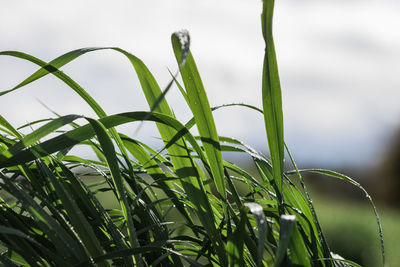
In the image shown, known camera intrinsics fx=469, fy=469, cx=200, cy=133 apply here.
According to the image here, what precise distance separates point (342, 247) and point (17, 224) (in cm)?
303

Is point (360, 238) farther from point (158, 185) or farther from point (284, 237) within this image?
point (284, 237)

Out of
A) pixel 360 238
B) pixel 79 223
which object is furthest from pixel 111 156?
pixel 360 238

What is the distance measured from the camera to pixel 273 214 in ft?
1.65

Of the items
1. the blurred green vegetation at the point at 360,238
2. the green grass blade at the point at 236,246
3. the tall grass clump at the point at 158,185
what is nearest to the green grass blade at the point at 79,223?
the tall grass clump at the point at 158,185

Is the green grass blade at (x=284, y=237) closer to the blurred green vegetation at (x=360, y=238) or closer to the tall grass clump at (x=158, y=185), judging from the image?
the tall grass clump at (x=158, y=185)

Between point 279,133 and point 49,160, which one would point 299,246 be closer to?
point 279,133

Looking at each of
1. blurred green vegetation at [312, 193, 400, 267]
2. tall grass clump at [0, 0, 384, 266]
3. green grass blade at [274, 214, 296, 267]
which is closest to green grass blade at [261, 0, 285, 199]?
tall grass clump at [0, 0, 384, 266]

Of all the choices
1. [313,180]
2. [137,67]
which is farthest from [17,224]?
[313,180]

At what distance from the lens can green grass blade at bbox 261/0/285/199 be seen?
0.38 m

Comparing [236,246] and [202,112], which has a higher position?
[202,112]

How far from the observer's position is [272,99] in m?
0.43

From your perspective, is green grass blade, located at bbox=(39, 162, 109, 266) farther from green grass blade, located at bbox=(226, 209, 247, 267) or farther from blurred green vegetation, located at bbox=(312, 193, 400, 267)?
blurred green vegetation, located at bbox=(312, 193, 400, 267)

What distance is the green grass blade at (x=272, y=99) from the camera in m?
0.38

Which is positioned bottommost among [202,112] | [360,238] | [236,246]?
[360,238]
